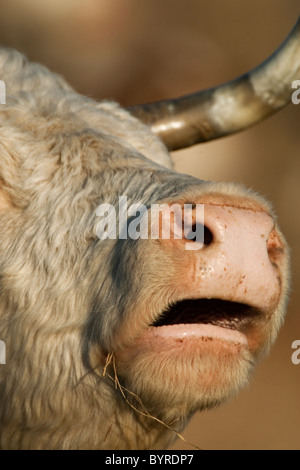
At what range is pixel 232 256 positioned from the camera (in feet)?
6.91

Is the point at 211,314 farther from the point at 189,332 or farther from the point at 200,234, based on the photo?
the point at 200,234

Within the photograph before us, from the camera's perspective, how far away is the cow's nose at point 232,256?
2080 millimetres

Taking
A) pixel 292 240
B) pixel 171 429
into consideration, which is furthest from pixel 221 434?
pixel 171 429

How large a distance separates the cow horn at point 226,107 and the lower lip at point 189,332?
1595 mm

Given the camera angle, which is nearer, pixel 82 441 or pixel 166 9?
pixel 82 441

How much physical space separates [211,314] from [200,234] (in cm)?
26

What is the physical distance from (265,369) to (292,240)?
4.44ft

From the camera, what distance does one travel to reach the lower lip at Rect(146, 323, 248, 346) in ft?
6.94

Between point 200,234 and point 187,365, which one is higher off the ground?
point 200,234

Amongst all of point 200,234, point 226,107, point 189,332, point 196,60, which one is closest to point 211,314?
point 189,332

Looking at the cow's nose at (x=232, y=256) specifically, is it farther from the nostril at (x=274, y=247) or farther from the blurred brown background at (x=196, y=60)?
the blurred brown background at (x=196, y=60)

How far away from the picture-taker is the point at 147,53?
9117 mm

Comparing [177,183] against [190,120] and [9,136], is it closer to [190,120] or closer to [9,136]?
[9,136]

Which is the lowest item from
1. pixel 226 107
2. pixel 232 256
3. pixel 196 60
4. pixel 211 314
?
pixel 211 314
